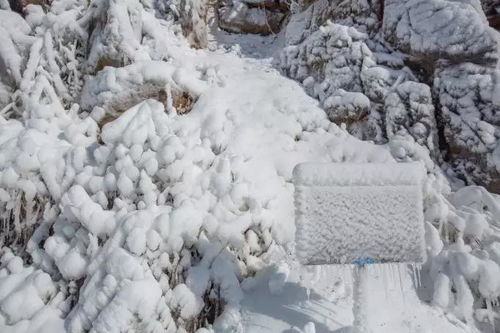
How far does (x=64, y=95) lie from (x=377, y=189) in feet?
13.4

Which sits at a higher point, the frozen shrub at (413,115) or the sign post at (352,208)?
the sign post at (352,208)

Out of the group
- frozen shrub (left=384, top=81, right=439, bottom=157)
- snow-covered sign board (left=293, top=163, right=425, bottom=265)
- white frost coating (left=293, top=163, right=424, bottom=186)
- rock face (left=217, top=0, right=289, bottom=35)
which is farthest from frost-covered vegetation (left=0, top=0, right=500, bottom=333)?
rock face (left=217, top=0, right=289, bottom=35)

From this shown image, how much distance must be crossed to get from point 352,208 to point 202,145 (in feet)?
6.14

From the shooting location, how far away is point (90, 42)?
496 cm

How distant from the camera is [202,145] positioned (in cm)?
371

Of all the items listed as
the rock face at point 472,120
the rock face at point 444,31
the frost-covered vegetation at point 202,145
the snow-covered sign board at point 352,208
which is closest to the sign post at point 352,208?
the snow-covered sign board at point 352,208

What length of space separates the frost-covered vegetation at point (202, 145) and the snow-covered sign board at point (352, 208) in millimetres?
888

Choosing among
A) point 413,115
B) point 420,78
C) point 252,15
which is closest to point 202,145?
point 413,115

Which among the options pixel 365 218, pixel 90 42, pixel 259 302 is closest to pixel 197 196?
pixel 259 302

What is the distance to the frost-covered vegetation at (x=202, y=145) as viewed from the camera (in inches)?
111

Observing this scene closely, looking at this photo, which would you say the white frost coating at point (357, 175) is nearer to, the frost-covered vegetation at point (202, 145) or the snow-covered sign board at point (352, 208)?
the snow-covered sign board at point (352, 208)

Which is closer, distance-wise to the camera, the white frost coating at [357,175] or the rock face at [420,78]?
the white frost coating at [357,175]

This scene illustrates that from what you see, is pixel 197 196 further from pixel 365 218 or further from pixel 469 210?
pixel 469 210

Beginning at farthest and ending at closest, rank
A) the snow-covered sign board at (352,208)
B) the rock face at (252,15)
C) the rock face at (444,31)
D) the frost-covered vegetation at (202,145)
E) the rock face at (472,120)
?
the rock face at (252,15) → the rock face at (444,31) → the rock face at (472,120) → the frost-covered vegetation at (202,145) → the snow-covered sign board at (352,208)
